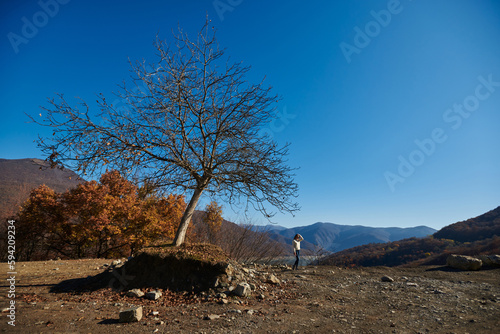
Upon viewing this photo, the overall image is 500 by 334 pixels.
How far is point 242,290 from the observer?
6297 mm

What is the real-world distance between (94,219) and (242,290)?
16194mm

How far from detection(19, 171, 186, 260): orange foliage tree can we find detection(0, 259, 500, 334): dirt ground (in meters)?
9.84

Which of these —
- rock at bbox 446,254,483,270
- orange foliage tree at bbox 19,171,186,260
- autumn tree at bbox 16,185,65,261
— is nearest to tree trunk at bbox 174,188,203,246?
orange foliage tree at bbox 19,171,186,260

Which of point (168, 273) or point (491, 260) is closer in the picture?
point (168, 273)

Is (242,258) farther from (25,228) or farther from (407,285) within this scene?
(25,228)

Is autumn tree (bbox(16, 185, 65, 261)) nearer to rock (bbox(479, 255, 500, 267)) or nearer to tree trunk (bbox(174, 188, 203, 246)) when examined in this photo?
tree trunk (bbox(174, 188, 203, 246))

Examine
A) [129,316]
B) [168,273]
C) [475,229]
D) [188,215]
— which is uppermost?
[475,229]

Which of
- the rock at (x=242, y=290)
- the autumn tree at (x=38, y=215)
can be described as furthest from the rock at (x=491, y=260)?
the autumn tree at (x=38, y=215)

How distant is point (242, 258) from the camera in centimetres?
1902

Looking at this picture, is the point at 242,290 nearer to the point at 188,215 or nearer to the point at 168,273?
the point at 168,273

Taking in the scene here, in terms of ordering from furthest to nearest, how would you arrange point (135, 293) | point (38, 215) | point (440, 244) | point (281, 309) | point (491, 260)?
point (440, 244), point (38, 215), point (491, 260), point (135, 293), point (281, 309)

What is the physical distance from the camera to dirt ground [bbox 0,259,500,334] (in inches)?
170

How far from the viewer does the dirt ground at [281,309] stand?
4309mm

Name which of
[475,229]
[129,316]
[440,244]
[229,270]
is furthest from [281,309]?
[475,229]
